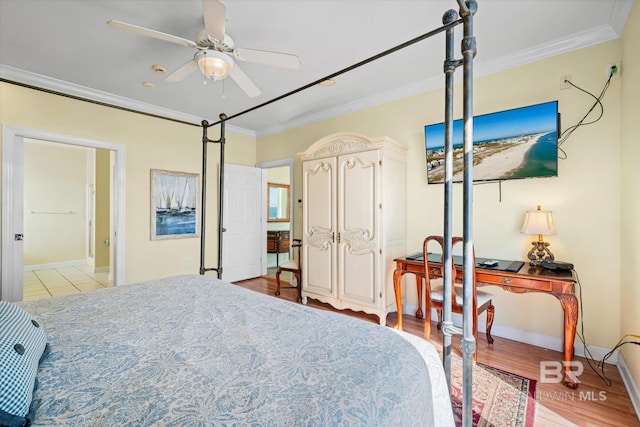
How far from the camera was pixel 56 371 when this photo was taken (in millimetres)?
917

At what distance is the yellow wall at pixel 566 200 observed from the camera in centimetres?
229

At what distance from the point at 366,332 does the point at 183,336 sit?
0.76 m

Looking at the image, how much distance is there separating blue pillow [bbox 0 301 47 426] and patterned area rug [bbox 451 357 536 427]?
1905 mm

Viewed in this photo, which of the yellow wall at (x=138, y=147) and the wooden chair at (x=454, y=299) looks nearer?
the wooden chair at (x=454, y=299)

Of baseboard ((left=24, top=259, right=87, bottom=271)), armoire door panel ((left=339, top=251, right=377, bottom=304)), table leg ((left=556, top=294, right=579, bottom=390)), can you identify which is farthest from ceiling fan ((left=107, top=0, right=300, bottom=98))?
baseboard ((left=24, top=259, right=87, bottom=271))

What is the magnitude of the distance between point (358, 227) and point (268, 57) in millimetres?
1926

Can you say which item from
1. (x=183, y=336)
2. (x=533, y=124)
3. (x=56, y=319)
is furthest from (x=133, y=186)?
(x=533, y=124)

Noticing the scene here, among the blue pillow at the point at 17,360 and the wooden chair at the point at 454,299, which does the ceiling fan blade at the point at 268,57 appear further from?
the blue pillow at the point at 17,360

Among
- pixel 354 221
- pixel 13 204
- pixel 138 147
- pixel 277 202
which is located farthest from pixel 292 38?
pixel 277 202

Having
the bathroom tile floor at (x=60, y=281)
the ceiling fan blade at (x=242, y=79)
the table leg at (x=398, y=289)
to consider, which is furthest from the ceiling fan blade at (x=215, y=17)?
the bathroom tile floor at (x=60, y=281)

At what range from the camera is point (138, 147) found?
394cm

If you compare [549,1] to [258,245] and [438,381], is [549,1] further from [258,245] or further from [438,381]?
[258,245]

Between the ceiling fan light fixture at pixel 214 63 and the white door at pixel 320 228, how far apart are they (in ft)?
5.25

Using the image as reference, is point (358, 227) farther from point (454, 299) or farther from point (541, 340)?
point (541, 340)
